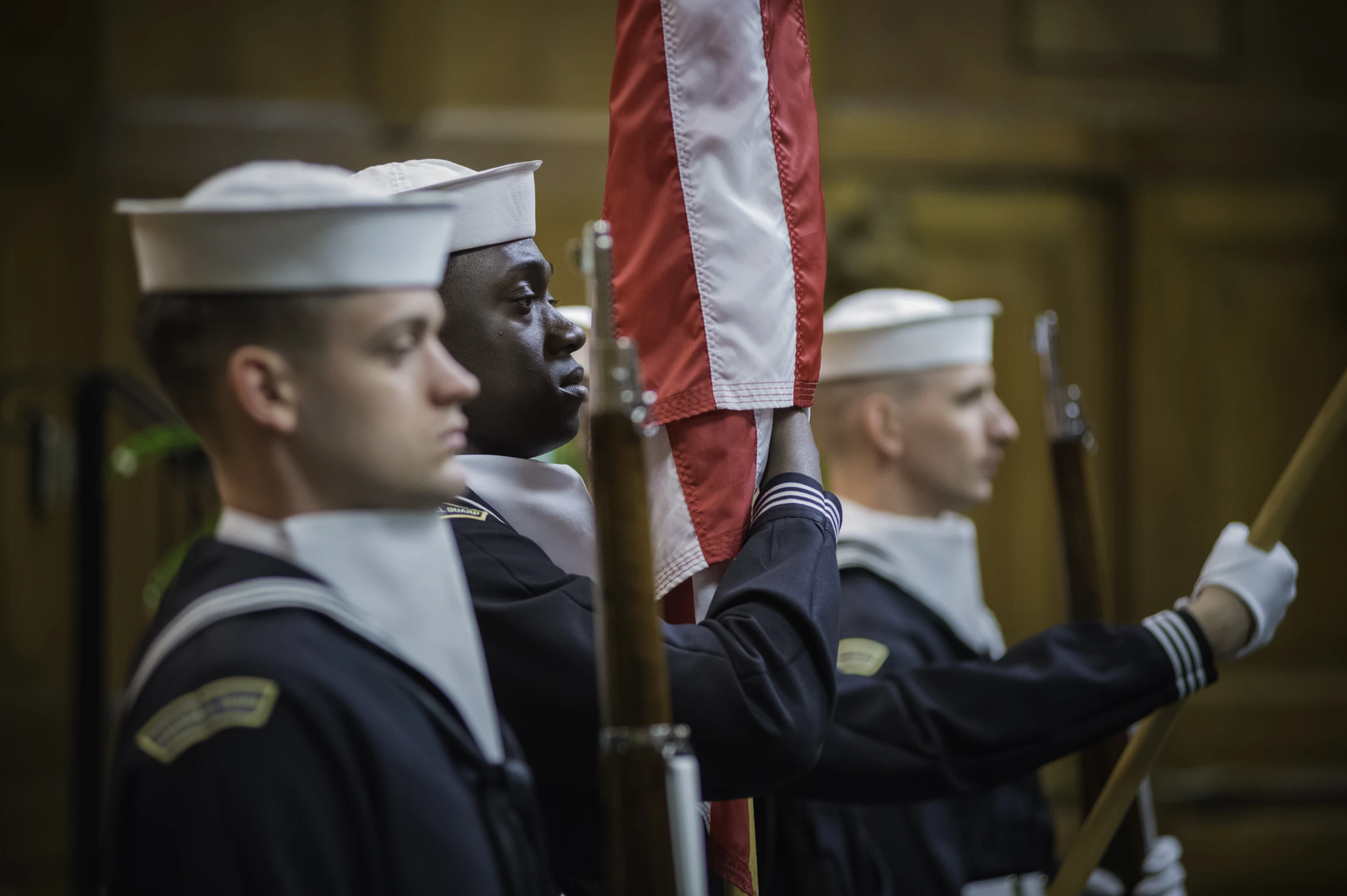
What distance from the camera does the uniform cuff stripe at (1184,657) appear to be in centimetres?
172

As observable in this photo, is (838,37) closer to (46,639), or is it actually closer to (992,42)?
(992,42)

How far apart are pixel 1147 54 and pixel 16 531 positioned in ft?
11.7

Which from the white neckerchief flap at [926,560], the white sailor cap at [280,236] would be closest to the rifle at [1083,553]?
the white neckerchief flap at [926,560]

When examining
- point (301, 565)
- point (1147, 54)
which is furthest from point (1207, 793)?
point (301, 565)

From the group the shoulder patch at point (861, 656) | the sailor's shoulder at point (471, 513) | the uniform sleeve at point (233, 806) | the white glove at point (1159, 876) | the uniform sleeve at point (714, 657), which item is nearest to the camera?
the uniform sleeve at point (233, 806)

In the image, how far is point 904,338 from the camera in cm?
259

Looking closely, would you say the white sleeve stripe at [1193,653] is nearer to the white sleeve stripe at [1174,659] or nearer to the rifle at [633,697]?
the white sleeve stripe at [1174,659]

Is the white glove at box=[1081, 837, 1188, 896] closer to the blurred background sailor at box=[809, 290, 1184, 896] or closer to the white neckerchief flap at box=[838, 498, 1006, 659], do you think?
the blurred background sailor at box=[809, 290, 1184, 896]

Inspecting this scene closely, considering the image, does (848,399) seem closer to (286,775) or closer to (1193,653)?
(1193,653)

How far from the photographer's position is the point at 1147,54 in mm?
4488

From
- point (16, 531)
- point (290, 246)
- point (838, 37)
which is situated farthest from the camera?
point (838, 37)

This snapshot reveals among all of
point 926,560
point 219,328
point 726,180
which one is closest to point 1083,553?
point 926,560

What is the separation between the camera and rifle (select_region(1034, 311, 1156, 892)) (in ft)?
7.38

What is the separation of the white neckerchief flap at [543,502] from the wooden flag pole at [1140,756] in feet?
2.35
